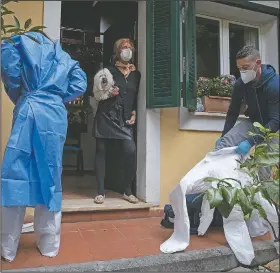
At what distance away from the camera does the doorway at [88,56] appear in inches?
153

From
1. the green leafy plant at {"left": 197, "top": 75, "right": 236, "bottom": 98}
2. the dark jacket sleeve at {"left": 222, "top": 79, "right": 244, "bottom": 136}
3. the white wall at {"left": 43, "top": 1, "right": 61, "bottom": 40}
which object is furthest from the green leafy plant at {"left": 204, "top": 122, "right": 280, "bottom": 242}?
the white wall at {"left": 43, "top": 1, "right": 61, "bottom": 40}

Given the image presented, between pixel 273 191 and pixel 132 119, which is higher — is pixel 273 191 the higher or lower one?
the lower one

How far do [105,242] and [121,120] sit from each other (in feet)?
4.52

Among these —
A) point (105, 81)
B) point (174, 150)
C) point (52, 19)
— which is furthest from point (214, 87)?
point (52, 19)

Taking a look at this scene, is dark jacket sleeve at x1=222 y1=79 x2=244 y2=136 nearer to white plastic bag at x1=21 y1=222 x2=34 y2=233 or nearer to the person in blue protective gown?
the person in blue protective gown

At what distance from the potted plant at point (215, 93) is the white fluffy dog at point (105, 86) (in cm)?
110

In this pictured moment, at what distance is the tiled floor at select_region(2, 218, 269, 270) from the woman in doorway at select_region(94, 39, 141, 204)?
0.43 meters

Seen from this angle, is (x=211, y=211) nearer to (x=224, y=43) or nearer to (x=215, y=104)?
(x=215, y=104)

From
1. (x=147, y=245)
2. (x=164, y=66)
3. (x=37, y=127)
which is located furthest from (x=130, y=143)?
(x=37, y=127)

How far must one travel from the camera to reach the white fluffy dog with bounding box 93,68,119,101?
3289 mm

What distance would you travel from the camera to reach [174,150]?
3.58m

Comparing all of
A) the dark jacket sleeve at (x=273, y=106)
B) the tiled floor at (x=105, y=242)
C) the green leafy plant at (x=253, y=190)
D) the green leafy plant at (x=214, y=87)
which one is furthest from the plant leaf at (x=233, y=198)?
the green leafy plant at (x=214, y=87)

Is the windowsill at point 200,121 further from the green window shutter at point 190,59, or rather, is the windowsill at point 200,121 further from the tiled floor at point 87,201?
the tiled floor at point 87,201

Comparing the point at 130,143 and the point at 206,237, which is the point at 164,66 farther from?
the point at 206,237
